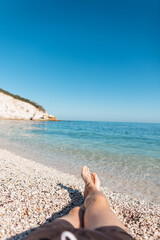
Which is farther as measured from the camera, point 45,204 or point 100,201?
point 45,204

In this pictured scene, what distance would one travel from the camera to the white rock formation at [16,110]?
147ft

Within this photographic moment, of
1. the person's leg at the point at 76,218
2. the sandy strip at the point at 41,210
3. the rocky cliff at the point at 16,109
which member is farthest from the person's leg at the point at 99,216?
the rocky cliff at the point at 16,109

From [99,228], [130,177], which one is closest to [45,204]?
[99,228]

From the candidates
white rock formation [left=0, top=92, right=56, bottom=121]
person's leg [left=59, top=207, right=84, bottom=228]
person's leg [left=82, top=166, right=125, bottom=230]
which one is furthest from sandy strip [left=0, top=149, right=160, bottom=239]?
white rock formation [left=0, top=92, right=56, bottom=121]

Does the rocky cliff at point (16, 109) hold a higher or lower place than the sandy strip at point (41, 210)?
higher

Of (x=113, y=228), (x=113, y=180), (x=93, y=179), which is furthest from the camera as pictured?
(x=113, y=180)

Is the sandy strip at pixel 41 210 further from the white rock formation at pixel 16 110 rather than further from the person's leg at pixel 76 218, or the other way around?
the white rock formation at pixel 16 110

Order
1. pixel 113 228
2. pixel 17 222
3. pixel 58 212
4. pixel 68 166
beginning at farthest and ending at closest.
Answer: pixel 68 166 < pixel 58 212 < pixel 17 222 < pixel 113 228

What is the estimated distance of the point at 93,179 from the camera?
3500 millimetres

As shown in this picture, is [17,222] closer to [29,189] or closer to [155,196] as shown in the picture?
[29,189]

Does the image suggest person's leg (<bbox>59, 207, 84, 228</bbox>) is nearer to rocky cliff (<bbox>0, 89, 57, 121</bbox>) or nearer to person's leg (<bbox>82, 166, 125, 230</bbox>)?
person's leg (<bbox>82, 166, 125, 230</bbox>)

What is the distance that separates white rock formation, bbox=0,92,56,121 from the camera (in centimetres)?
4488

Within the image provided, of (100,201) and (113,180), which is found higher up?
(100,201)

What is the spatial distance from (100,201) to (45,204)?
1.26m
